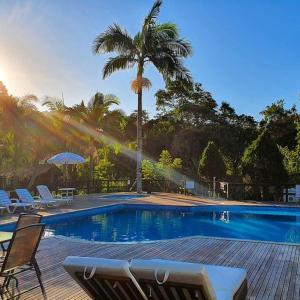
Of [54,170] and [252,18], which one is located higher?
[252,18]

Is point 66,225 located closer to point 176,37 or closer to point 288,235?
point 288,235

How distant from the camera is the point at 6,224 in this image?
9594mm

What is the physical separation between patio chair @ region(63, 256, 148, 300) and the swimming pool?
668 centimetres

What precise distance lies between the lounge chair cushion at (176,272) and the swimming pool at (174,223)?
7068 mm

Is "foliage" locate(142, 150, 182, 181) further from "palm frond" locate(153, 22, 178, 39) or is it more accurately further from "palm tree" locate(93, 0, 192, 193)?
"palm frond" locate(153, 22, 178, 39)

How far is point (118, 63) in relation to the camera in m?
18.8

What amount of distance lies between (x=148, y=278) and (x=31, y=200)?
10426mm

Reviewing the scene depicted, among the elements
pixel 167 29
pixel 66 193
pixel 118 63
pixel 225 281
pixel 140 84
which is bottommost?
pixel 225 281

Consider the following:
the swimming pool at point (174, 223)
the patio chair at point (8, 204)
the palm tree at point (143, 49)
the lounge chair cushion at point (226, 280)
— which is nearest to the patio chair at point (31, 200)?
the patio chair at point (8, 204)

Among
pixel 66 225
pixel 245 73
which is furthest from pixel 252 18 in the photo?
pixel 66 225

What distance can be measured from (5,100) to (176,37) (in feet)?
28.7

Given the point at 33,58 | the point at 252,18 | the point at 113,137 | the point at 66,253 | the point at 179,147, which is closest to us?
the point at 66,253

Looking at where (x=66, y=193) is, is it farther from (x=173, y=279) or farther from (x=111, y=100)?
(x=173, y=279)

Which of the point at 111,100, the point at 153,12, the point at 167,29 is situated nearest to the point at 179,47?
the point at 167,29
